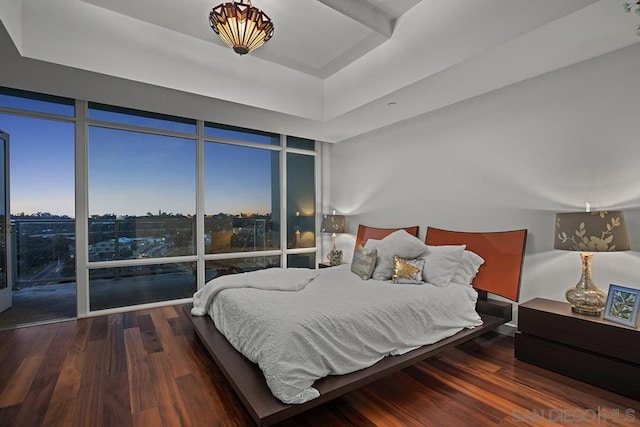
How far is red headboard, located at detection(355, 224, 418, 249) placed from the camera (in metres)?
4.22

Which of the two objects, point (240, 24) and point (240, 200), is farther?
point (240, 200)

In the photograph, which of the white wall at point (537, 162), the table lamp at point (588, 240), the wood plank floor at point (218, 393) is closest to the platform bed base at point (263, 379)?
the wood plank floor at point (218, 393)

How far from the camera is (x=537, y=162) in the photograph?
3.04 m

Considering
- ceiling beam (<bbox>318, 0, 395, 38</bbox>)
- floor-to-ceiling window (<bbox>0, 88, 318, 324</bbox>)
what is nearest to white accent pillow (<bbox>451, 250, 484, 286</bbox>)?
ceiling beam (<bbox>318, 0, 395, 38</bbox>)

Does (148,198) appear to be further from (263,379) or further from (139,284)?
(263,379)

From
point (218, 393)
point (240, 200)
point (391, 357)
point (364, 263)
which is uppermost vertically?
point (240, 200)

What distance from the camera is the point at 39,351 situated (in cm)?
288

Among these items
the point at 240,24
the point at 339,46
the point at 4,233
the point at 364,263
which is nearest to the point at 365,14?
the point at 339,46

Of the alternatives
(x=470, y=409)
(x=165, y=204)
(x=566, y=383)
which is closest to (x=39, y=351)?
(x=165, y=204)

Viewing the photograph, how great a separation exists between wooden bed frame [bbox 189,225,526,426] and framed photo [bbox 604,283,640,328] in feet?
2.57

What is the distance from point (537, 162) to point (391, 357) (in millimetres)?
2356

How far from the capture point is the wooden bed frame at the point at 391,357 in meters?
1.76

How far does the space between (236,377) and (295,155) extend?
165 inches

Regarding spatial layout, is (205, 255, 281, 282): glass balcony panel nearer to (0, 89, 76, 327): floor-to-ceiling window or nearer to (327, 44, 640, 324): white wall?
(0, 89, 76, 327): floor-to-ceiling window
